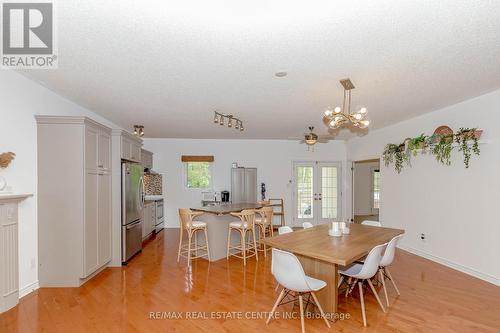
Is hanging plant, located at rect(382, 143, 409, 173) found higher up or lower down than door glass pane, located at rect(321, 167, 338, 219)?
higher up

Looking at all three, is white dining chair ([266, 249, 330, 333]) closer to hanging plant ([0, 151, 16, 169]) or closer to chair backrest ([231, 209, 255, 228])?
chair backrest ([231, 209, 255, 228])

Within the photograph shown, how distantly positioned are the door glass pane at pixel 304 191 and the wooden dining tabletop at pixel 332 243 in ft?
14.1

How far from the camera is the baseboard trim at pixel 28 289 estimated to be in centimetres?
321

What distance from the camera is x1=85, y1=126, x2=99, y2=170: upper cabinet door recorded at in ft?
12.0

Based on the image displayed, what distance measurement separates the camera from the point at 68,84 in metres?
3.46

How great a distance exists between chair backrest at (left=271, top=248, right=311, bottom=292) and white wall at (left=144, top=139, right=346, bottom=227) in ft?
17.6

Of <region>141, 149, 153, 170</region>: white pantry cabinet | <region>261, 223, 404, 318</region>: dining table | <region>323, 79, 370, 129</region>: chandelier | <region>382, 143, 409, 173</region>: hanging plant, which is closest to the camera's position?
<region>261, 223, 404, 318</region>: dining table

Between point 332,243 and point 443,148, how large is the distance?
297 centimetres

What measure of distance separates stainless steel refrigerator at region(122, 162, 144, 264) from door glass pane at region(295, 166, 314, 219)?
4686mm

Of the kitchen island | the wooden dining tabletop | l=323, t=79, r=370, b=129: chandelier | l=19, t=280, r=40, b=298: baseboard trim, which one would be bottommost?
l=19, t=280, r=40, b=298: baseboard trim

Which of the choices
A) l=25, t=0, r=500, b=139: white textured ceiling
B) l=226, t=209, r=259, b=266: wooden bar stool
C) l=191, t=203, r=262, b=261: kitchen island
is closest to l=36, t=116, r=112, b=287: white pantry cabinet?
l=25, t=0, r=500, b=139: white textured ceiling

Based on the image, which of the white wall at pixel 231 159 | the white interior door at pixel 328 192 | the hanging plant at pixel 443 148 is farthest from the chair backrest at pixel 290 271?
the white interior door at pixel 328 192

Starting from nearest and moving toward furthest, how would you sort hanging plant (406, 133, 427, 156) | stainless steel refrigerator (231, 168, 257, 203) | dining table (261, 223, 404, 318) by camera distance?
dining table (261, 223, 404, 318)
hanging plant (406, 133, 427, 156)
stainless steel refrigerator (231, 168, 257, 203)

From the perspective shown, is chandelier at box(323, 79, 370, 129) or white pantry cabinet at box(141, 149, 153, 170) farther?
white pantry cabinet at box(141, 149, 153, 170)
